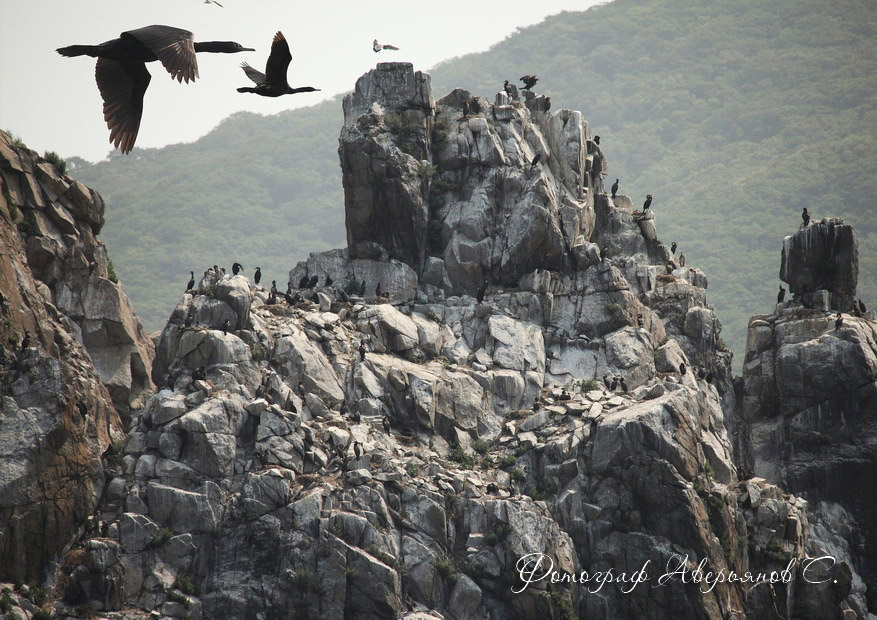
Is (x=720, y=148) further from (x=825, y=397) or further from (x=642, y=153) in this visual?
(x=825, y=397)

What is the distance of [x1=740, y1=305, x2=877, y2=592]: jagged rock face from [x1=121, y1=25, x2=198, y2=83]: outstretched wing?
161 feet

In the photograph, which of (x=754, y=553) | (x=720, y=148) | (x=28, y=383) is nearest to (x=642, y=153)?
(x=720, y=148)

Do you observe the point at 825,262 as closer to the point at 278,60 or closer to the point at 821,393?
the point at 821,393

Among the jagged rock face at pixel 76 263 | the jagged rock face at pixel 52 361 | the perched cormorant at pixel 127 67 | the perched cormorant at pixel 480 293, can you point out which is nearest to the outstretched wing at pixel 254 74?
the perched cormorant at pixel 127 67

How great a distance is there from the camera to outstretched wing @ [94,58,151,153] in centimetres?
1978

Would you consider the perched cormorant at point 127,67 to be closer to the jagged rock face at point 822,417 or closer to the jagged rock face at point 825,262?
the jagged rock face at point 822,417

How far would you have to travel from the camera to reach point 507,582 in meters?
47.9

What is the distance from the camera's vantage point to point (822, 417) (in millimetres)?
59469

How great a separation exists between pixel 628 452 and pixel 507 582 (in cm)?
847

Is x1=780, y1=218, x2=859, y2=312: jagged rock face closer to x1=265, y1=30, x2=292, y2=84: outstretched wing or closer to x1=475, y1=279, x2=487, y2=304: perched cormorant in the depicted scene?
x1=475, y1=279, x2=487, y2=304: perched cormorant

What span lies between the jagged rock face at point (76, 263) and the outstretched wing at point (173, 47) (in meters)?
33.0

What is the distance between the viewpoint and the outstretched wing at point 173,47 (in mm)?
16938

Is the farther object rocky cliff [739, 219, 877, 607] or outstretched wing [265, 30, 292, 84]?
rocky cliff [739, 219, 877, 607]

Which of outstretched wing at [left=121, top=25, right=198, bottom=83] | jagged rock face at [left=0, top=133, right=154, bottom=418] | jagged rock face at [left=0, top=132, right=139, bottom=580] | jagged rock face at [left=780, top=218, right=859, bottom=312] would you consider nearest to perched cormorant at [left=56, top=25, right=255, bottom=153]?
outstretched wing at [left=121, top=25, right=198, bottom=83]
